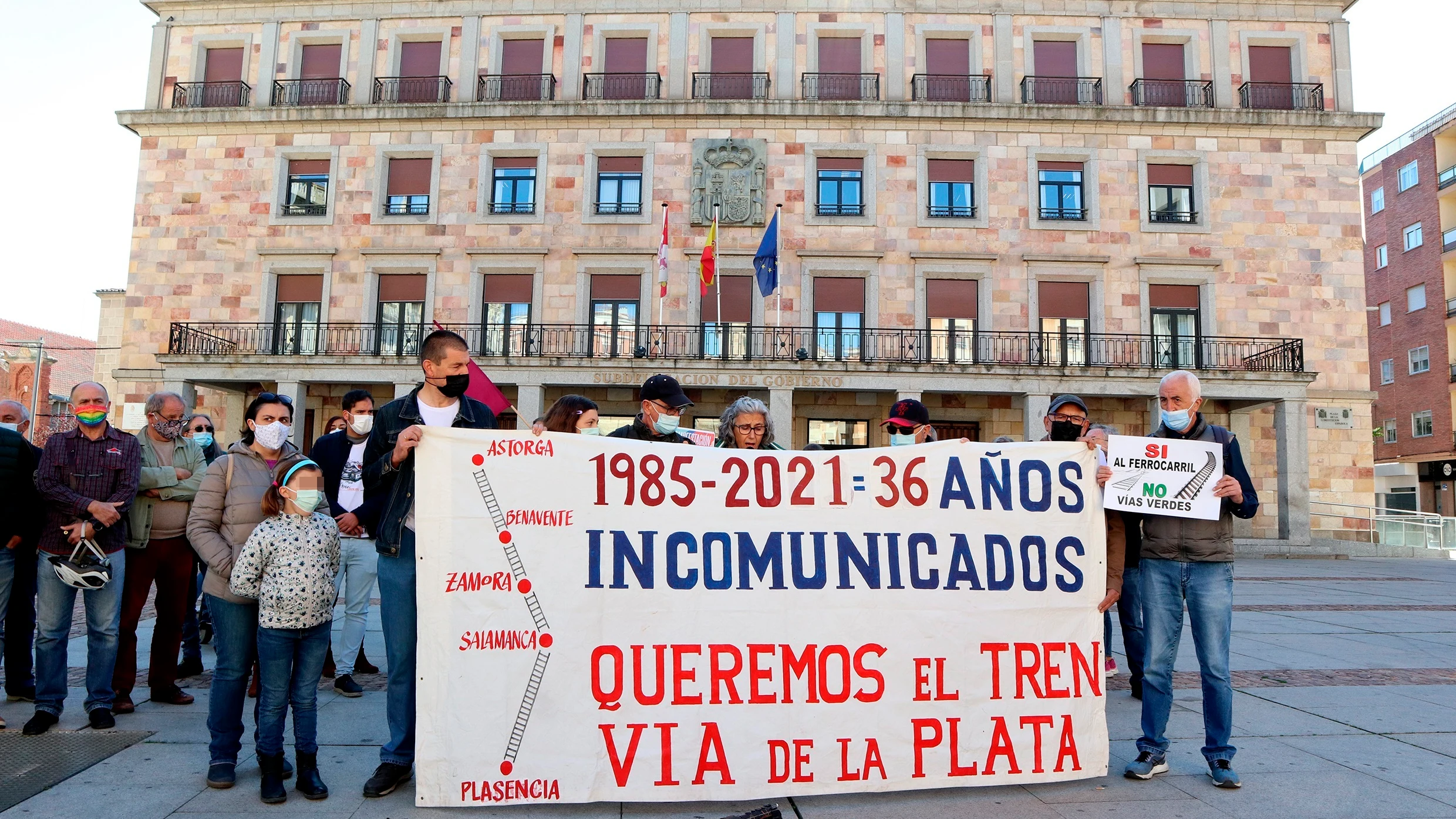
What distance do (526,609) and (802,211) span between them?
2026 centimetres

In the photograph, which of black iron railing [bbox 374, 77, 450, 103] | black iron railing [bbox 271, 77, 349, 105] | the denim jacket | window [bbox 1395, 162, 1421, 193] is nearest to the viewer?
the denim jacket

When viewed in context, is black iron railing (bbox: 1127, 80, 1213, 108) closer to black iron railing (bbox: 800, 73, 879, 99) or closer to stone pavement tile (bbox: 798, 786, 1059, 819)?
black iron railing (bbox: 800, 73, 879, 99)

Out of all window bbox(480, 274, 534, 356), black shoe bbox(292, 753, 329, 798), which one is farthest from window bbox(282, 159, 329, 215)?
black shoe bbox(292, 753, 329, 798)

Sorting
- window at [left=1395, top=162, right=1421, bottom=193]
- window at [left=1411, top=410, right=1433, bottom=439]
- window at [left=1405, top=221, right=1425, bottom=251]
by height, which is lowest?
window at [left=1411, top=410, right=1433, bottom=439]

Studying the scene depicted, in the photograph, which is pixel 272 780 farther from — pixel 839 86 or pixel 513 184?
pixel 839 86

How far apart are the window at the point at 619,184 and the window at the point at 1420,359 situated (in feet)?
118

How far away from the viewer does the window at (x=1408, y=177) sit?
38.6 metres

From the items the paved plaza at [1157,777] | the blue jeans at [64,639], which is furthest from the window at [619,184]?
the blue jeans at [64,639]

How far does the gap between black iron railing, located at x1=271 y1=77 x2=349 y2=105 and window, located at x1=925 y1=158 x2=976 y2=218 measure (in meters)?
16.4

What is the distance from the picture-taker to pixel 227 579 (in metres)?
4.01

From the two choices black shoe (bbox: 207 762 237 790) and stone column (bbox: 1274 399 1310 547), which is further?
stone column (bbox: 1274 399 1310 547)

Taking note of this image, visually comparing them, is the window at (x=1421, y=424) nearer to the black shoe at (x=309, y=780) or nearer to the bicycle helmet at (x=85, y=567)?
the black shoe at (x=309, y=780)

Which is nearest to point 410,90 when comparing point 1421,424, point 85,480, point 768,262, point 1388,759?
point 768,262

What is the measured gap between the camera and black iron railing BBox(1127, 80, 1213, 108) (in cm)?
2334
